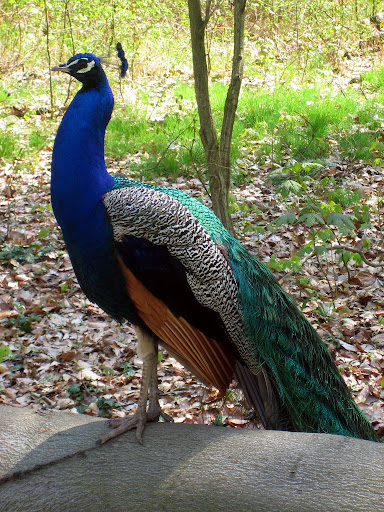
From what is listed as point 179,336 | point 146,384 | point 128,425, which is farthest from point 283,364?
point 128,425

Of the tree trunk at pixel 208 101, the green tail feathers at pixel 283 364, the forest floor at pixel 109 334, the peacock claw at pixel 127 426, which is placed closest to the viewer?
the peacock claw at pixel 127 426

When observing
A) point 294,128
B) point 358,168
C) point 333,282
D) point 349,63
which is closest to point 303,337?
point 333,282

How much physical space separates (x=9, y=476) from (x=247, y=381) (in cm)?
119

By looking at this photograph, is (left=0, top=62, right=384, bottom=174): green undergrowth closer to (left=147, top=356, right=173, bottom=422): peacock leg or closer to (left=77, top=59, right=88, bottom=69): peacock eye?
(left=77, top=59, right=88, bottom=69): peacock eye

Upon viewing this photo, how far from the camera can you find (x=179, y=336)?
2615 mm

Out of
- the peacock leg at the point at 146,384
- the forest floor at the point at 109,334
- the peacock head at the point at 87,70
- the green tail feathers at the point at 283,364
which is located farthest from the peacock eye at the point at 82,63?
the forest floor at the point at 109,334

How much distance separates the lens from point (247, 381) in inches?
111

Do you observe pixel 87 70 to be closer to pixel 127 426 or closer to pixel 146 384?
pixel 146 384

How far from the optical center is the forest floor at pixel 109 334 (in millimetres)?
3729

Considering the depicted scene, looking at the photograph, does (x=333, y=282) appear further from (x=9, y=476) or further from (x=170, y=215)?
(x=9, y=476)

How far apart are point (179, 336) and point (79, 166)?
89 centimetres

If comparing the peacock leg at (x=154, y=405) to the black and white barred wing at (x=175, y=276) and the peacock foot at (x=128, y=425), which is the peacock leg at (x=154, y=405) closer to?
the peacock foot at (x=128, y=425)

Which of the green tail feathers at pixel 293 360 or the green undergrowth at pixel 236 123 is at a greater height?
the green undergrowth at pixel 236 123

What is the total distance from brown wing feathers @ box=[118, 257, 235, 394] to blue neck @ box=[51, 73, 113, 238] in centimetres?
29
